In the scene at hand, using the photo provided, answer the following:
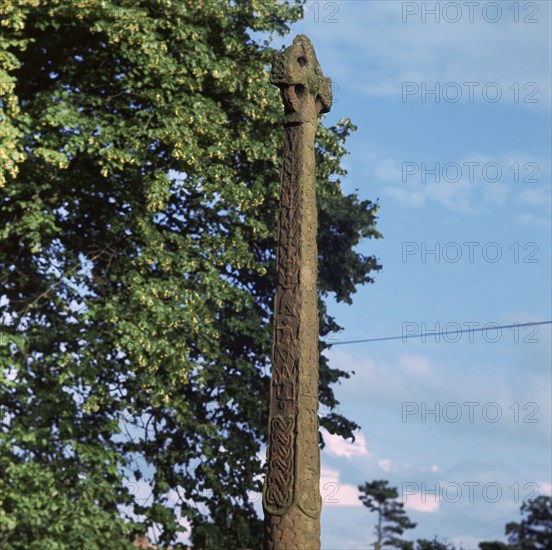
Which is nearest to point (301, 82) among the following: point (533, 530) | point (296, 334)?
point (296, 334)

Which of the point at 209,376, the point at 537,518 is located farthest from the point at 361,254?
the point at 537,518

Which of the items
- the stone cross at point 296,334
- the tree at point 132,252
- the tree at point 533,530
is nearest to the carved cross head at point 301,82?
the stone cross at point 296,334

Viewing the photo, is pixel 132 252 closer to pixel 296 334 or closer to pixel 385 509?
pixel 296 334

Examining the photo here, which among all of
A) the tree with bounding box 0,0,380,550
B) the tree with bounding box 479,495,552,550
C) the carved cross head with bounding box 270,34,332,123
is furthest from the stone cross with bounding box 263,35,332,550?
the tree with bounding box 479,495,552,550

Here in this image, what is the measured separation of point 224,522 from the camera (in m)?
20.7

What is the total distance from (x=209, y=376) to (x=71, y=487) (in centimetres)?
332

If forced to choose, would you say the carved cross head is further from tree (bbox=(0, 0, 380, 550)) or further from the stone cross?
tree (bbox=(0, 0, 380, 550))

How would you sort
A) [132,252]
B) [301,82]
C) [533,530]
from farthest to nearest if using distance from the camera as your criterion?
[533,530]
[132,252]
[301,82]

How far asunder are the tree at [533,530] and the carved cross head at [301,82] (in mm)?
29768

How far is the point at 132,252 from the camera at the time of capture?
19500 millimetres

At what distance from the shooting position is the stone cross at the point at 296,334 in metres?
9.07

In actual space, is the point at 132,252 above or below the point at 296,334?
above

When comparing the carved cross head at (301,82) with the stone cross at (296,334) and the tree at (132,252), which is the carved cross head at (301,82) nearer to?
the stone cross at (296,334)

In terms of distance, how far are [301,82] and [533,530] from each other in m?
30.7
